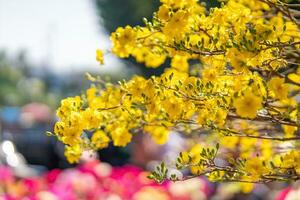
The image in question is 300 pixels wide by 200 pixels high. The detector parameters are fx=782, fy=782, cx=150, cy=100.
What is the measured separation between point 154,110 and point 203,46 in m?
0.17

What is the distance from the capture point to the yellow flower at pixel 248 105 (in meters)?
1.29

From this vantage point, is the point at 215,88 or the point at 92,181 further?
the point at 92,181

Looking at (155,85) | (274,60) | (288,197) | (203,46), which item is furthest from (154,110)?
(288,197)

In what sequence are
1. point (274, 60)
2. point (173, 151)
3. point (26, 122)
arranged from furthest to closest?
point (26, 122)
point (173, 151)
point (274, 60)

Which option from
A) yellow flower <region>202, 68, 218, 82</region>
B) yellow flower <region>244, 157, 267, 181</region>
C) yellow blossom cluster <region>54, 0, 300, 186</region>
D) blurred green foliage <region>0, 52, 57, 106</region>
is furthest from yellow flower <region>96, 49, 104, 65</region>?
blurred green foliage <region>0, 52, 57, 106</region>

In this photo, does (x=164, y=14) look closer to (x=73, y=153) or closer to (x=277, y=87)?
(x=277, y=87)

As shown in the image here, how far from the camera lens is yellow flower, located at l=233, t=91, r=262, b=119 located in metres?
1.29

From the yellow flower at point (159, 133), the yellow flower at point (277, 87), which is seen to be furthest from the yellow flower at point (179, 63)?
the yellow flower at point (277, 87)

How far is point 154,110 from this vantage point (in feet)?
5.29

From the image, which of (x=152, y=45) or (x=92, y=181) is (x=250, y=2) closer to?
(x=152, y=45)

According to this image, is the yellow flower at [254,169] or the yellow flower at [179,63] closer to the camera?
the yellow flower at [254,169]

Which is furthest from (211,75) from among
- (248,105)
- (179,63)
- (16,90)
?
(16,90)

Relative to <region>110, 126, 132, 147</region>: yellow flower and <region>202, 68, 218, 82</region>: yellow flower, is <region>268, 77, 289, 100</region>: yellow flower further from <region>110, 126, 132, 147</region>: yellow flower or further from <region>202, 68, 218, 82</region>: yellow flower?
<region>110, 126, 132, 147</region>: yellow flower

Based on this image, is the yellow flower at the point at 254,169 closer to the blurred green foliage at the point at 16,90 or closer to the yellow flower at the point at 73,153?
the yellow flower at the point at 73,153
